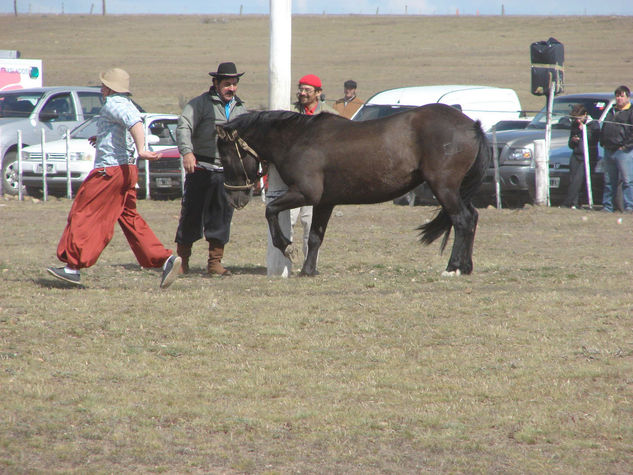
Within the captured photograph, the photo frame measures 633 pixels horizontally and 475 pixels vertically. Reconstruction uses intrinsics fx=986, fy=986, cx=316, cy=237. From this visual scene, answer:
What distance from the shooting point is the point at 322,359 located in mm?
6395

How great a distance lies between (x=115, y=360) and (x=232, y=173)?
3.47 m

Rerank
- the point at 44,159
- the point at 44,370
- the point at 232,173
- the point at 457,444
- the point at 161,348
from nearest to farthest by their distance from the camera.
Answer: the point at 457,444
the point at 44,370
the point at 161,348
the point at 232,173
the point at 44,159

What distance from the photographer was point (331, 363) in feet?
20.7

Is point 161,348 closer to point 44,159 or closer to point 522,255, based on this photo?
point 522,255

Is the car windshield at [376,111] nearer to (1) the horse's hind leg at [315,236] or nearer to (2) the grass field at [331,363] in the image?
(2) the grass field at [331,363]

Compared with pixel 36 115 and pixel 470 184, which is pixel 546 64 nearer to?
pixel 36 115

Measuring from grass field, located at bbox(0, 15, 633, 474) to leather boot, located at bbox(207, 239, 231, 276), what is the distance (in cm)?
19

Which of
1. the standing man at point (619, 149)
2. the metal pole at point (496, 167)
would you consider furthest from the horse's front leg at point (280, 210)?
the metal pole at point (496, 167)

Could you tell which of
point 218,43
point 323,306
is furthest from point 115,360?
point 218,43

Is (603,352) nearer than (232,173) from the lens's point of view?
Yes

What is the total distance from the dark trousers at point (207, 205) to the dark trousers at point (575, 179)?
869 centimetres

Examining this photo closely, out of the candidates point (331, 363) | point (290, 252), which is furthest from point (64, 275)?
point (331, 363)

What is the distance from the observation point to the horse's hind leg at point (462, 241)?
30.8ft

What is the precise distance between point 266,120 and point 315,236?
1.27 metres
